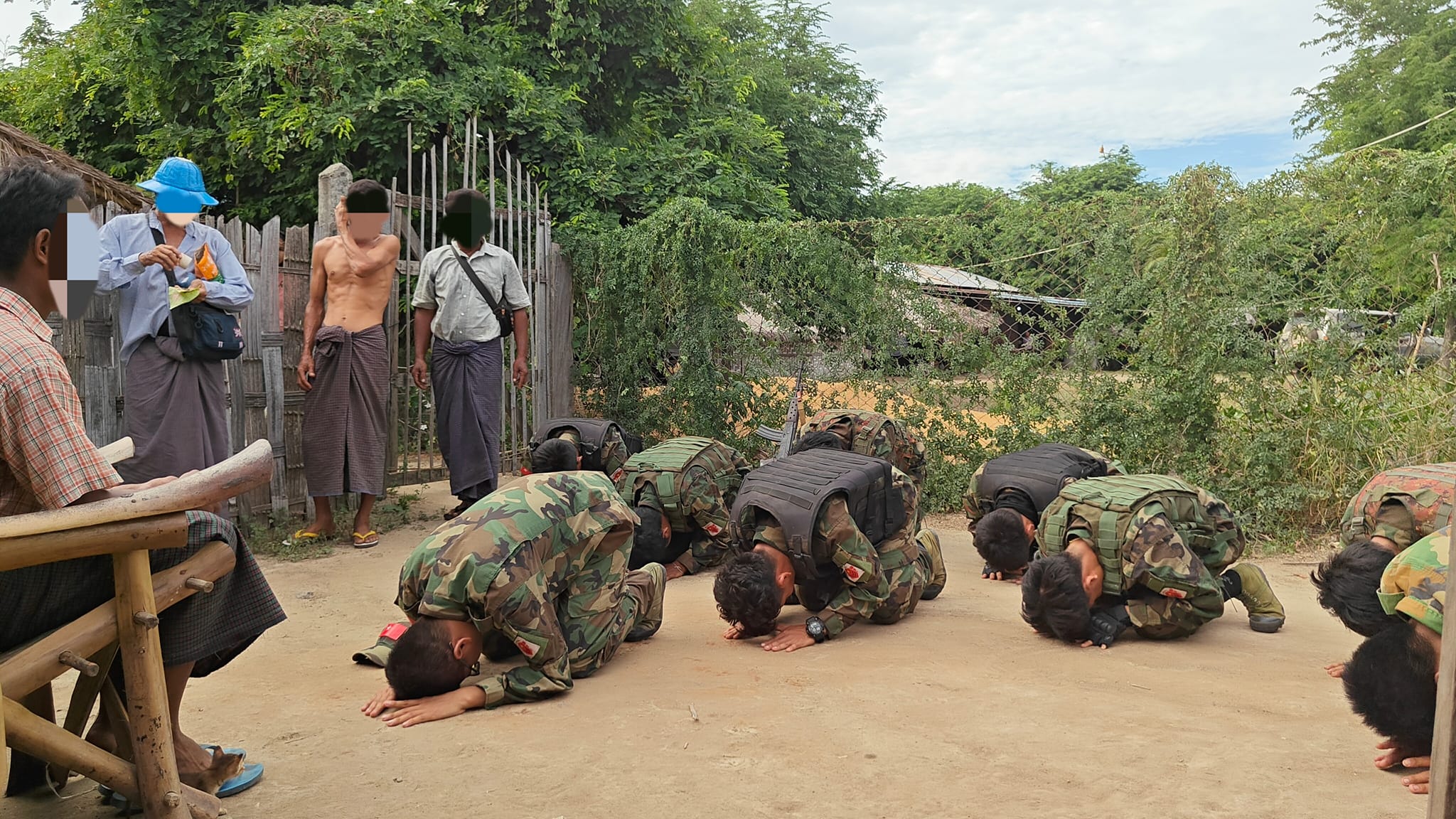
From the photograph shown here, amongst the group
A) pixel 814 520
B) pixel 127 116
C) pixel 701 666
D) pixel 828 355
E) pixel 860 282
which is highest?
pixel 127 116

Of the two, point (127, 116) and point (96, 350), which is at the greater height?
point (127, 116)

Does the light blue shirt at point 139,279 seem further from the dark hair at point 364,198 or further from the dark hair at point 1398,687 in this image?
the dark hair at point 1398,687

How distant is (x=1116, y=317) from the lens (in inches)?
297

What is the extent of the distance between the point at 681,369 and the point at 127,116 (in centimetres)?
822

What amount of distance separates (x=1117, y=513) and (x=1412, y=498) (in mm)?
1271

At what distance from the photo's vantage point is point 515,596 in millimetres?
3453

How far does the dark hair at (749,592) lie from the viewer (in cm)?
426

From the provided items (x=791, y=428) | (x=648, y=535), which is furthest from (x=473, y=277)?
(x=791, y=428)

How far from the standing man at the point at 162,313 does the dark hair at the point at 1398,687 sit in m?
4.98

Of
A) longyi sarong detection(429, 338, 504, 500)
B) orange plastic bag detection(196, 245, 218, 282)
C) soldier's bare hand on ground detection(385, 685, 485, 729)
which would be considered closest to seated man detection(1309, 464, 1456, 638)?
soldier's bare hand on ground detection(385, 685, 485, 729)

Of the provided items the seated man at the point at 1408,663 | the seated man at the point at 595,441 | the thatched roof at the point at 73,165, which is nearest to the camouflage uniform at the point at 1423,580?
the seated man at the point at 1408,663

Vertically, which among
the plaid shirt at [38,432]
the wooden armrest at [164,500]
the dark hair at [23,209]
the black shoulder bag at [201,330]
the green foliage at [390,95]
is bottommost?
the wooden armrest at [164,500]

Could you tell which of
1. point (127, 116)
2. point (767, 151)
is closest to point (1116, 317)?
point (767, 151)

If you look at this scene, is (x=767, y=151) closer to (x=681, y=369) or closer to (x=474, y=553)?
(x=681, y=369)
